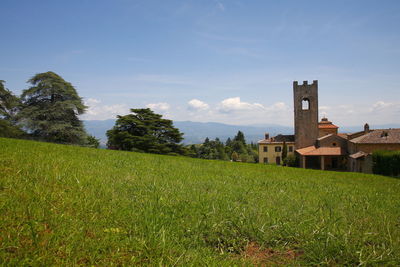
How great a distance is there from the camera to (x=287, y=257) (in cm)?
301

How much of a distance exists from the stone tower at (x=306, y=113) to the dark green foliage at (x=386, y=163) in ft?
54.7

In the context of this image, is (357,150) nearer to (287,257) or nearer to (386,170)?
(386,170)

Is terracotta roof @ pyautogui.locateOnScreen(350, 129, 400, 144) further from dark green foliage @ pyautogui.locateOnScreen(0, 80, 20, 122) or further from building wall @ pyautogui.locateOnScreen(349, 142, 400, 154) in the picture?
dark green foliage @ pyautogui.locateOnScreen(0, 80, 20, 122)

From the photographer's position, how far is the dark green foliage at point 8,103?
3069cm

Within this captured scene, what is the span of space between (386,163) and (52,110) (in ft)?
137

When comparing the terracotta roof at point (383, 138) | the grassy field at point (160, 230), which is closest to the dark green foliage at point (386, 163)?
the terracotta roof at point (383, 138)

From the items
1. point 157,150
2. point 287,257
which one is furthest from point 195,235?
point 157,150

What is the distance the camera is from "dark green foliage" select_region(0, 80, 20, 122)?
101 ft

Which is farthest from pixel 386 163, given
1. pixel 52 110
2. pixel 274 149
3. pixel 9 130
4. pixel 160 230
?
pixel 9 130

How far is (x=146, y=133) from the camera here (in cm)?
4138

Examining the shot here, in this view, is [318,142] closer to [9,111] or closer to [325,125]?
[325,125]

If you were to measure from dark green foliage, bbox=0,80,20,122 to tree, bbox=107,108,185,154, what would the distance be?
1328cm

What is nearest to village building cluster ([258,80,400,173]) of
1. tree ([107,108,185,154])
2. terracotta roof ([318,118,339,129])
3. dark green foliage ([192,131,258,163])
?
terracotta roof ([318,118,339,129])

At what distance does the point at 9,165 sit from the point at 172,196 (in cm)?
383
